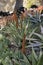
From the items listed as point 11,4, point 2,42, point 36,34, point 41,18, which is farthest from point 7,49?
point 11,4

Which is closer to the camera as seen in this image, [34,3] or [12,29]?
[12,29]

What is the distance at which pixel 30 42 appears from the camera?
3.81 metres

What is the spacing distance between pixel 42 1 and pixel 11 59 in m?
8.52

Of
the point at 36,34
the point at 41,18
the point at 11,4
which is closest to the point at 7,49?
the point at 36,34

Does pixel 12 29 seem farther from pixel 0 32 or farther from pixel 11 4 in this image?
pixel 11 4

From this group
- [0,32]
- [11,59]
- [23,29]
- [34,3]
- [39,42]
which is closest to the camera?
[11,59]

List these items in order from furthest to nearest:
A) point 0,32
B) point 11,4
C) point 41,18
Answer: point 11,4 < point 41,18 < point 0,32

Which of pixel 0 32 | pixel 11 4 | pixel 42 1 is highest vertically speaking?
pixel 0 32

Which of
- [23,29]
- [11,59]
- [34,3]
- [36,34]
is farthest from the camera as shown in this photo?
[34,3]

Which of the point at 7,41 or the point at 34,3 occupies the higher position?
the point at 7,41

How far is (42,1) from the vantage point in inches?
459

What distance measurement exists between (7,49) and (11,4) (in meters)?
14.2

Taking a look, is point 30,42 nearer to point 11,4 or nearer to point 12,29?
point 12,29

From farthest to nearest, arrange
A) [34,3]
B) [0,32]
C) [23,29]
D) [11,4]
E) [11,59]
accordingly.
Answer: [11,4]
[34,3]
[0,32]
[23,29]
[11,59]
